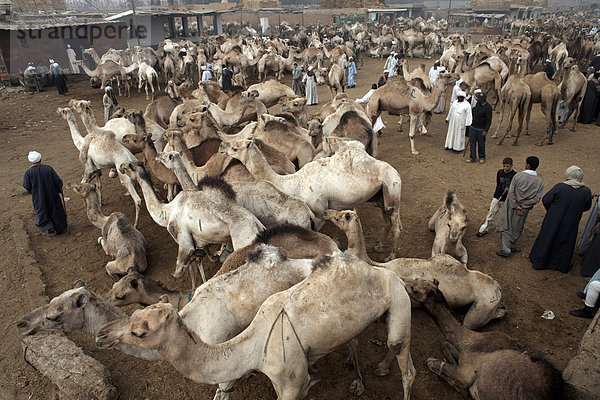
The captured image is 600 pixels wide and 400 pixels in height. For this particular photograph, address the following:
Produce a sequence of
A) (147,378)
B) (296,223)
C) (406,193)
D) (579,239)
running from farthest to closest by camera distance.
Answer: (406,193) < (579,239) < (296,223) < (147,378)

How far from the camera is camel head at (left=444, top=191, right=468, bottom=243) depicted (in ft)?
18.4

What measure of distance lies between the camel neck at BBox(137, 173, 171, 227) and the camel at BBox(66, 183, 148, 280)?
0.80 m

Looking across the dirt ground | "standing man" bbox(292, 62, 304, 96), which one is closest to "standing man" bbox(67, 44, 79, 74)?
the dirt ground

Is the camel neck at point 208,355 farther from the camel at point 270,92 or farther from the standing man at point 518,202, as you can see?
the camel at point 270,92

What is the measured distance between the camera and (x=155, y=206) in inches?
233

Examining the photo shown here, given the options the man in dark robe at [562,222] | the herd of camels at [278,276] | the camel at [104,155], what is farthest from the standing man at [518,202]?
the camel at [104,155]

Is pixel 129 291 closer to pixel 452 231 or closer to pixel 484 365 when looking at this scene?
A: pixel 484 365

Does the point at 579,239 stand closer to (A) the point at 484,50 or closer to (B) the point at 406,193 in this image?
(B) the point at 406,193

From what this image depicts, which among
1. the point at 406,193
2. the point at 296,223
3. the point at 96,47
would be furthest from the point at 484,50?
the point at 96,47

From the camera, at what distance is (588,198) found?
5.72 meters

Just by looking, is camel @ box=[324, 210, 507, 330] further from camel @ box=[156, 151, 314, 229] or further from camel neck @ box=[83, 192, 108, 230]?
camel neck @ box=[83, 192, 108, 230]

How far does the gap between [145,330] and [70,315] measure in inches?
75.7

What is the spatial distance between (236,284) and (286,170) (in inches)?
149

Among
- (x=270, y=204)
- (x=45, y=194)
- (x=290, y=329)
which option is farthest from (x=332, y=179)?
(x=45, y=194)
